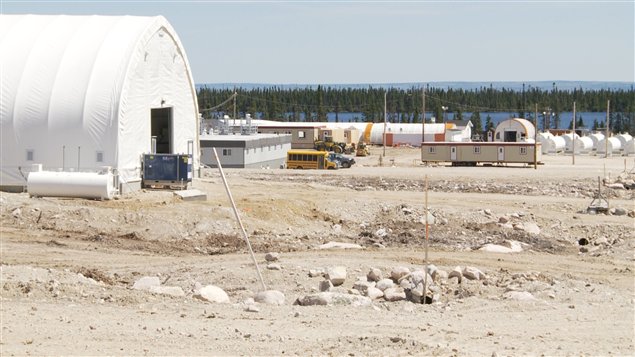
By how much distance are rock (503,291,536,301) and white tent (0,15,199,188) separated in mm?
20574

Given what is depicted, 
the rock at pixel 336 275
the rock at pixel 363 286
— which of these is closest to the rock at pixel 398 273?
the rock at pixel 363 286

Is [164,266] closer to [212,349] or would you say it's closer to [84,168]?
[212,349]

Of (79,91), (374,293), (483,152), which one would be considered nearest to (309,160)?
(483,152)

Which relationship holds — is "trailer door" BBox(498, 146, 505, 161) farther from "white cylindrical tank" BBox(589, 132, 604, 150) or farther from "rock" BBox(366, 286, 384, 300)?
"rock" BBox(366, 286, 384, 300)

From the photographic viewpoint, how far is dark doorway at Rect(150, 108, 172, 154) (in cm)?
4441

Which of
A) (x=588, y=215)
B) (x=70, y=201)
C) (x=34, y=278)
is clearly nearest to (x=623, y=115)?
(x=588, y=215)

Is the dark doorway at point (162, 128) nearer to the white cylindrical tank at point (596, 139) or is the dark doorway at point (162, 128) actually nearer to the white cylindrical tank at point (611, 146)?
the white cylindrical tank at point (611, 146)

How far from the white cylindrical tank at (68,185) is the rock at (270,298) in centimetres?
1657

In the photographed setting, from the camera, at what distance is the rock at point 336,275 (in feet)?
74.8

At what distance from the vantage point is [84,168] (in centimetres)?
3766

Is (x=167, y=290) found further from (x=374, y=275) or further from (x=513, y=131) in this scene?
(x=513, y=131)

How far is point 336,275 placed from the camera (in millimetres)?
22953

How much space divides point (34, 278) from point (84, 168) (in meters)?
17.8

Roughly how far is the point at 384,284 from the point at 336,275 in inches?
50.2
